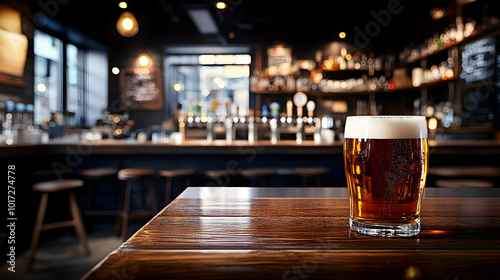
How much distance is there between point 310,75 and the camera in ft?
23.6

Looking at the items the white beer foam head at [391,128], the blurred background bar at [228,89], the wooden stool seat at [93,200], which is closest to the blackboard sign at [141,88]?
the blurred background bar at [228,89]

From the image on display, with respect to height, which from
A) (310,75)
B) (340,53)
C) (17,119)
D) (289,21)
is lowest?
(17,119)

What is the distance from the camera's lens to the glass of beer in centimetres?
50

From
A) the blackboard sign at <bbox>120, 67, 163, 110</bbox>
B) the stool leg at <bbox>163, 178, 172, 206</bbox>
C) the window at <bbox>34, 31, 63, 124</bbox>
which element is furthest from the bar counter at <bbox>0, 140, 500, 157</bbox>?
the blackboard sign at <bbox>120, 67, 163, 110</bbox>

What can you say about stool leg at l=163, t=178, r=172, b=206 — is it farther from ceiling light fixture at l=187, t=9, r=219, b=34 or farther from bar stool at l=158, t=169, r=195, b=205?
ceiling light fixture at l=187, t=9, r=219, b=34

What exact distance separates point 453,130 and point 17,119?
575cm

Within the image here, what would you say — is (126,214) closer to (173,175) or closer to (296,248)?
(173,175)

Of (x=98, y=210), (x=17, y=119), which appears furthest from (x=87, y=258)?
(x=17, y=119)

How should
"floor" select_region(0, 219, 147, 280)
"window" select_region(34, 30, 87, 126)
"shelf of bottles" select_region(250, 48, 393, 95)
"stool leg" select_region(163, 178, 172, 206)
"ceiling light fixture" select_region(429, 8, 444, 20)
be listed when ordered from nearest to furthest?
1. "floor" select_region(0, 219, 147, 280)
2. "stool leg" select_region(163, 178, 172, 206)
3. "ceiling light fixture" select_region(429, 8, 444, 20)
4. "window" select_region(34, 30, 87, 126)
5. "shelf of bottles" select_region(250, 48, 393, 95)

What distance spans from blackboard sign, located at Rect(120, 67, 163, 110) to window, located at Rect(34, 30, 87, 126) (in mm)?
815

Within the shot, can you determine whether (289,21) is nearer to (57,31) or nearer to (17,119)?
(57,31)

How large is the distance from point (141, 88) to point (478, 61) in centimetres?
604

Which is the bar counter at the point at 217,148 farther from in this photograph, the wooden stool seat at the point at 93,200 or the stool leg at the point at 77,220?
the stool leg at the point at 77,220

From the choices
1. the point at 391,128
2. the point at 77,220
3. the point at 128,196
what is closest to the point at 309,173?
the point at 128,196
